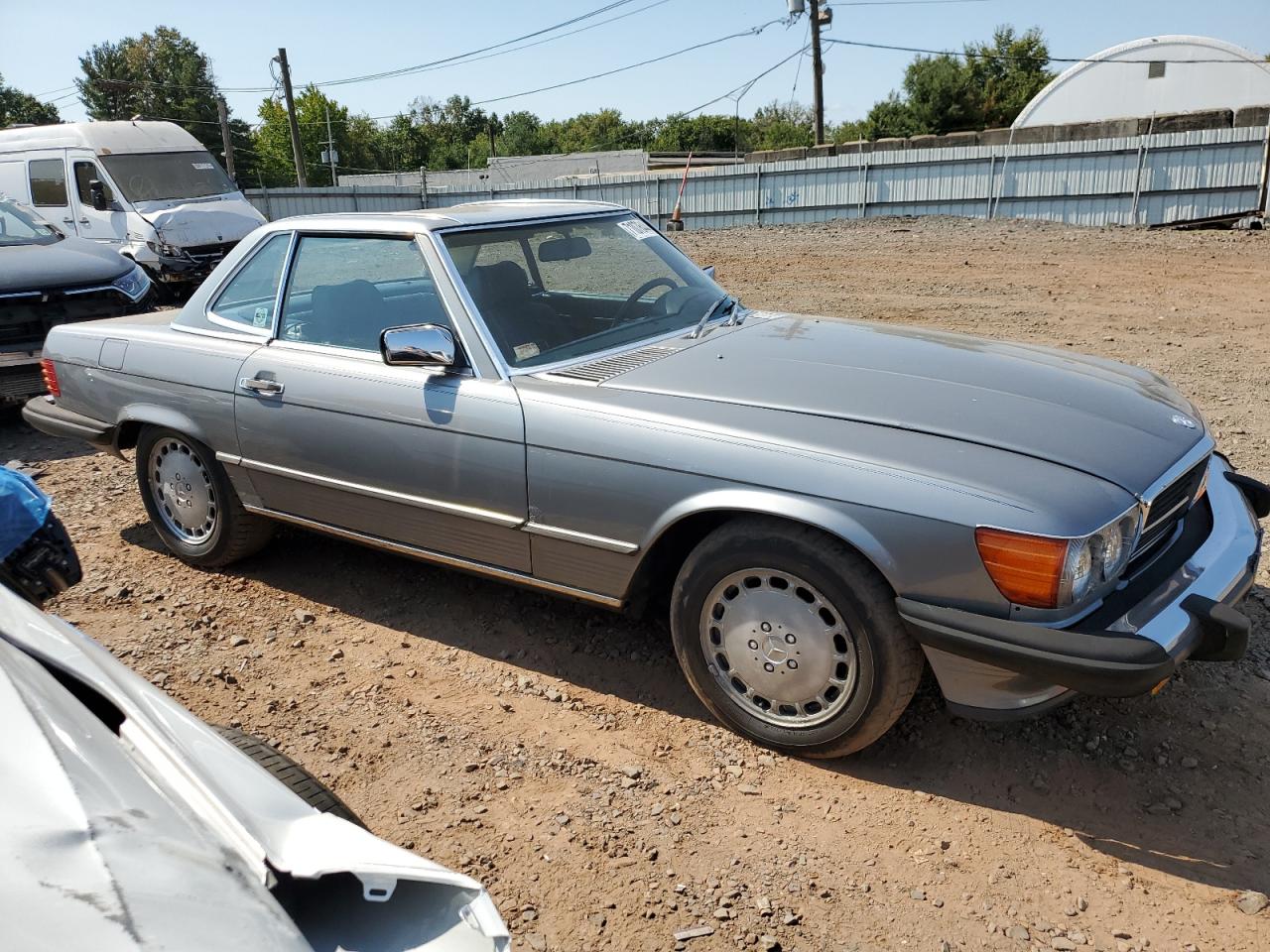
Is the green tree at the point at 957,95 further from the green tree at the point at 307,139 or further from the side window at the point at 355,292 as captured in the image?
Result: the side window at the point at 355,292

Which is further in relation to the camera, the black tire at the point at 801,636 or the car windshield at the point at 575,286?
the car windshield at the point at 575,286

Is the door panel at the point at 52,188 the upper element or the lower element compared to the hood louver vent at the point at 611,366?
upper

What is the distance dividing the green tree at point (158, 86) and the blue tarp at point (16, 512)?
72473 mm

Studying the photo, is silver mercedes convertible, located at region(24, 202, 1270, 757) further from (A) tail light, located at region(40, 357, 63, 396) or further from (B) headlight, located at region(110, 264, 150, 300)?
(B) headlight, located at region(110, 264, 150, 300)

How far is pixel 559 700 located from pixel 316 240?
230cm

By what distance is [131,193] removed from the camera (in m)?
13.5

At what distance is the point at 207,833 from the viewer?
1.60 meters

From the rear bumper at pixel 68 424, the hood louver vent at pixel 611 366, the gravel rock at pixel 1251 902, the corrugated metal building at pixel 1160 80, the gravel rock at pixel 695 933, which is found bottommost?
the gravel rock at pixel 1251 902

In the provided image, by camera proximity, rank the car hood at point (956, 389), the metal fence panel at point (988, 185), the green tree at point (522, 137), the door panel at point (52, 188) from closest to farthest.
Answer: the car hood at point (956, 389), the door panel at point (52, 188), the metal fence panel at point (988, 185), the green tree at point (522, 137)

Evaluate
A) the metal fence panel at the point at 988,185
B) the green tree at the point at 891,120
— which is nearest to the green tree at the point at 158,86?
the green tree at the point at 891,120

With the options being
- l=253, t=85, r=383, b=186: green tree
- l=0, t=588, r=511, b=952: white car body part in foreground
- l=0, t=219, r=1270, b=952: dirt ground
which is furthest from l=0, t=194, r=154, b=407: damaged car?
l=253, t=85, r=383, b=186: green tree

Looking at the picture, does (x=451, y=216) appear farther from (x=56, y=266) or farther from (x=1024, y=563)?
(x=56, y=266)

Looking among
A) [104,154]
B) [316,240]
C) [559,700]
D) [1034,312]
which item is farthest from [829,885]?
[104,154]

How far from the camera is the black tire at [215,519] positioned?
448 cm
